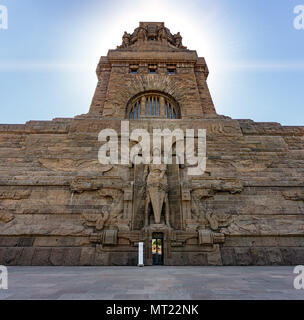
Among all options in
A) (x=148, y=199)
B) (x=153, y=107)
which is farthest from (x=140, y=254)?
(x=153, y=107)

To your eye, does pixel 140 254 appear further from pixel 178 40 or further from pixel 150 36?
pixel 178 40

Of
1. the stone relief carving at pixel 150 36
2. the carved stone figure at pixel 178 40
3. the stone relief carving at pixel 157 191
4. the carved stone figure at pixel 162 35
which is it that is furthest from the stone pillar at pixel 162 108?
the carved stone figure at pixel 178 40

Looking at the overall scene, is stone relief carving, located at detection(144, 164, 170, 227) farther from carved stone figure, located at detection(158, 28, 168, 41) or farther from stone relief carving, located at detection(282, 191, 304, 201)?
carved stone figure, located at detection(158, 28, 168, 41)

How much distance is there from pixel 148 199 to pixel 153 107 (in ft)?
32.5

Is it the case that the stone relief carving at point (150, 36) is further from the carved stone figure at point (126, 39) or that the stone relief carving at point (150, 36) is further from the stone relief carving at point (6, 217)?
the stone relief carving at point (6, 217)

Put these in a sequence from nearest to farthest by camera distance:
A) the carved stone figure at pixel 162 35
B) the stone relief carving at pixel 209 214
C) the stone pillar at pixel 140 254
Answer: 1. the stone pillar at pixel 140 254
2. the stone relief carving at pixel 209 214
3. the carved stone figure at pixel 162 35

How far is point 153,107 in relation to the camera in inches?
659

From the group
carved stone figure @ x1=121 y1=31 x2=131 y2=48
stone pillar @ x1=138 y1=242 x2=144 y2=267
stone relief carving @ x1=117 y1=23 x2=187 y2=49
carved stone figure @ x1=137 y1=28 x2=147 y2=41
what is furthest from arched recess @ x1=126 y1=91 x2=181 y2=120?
stone pillar @ x1=138 y1=242 x2=144 y2=267

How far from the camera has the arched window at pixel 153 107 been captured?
53.4ft

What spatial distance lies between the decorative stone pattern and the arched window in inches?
149

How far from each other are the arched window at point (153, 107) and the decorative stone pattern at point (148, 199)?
3.78 m

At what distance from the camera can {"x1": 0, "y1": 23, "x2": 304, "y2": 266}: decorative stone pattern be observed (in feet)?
27.1
